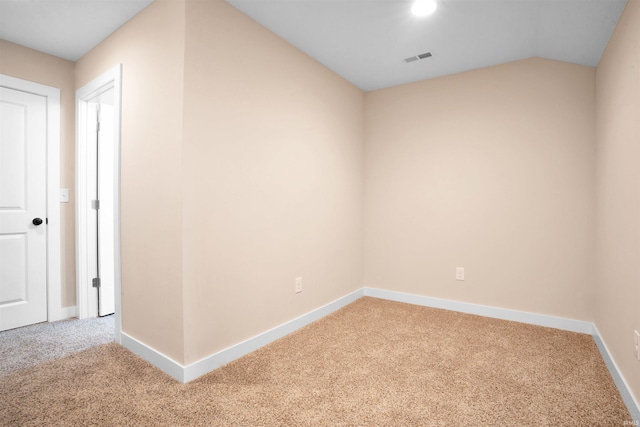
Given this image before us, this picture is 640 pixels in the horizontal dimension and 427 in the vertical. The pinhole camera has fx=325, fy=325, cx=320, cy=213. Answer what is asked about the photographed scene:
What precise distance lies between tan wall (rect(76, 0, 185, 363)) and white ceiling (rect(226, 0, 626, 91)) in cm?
59

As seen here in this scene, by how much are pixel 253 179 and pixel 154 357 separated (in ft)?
4.29

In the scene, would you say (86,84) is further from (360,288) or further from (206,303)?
(360,288)

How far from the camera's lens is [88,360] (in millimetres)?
2104

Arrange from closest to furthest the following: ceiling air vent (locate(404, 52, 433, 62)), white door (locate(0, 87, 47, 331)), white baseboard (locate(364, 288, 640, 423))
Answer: white baseboard (locate(364, 288, 640, 423)) → white door (locate(0, 87, 47, 331)) → ceiling air vent (locate(404, 52, 433, 62))

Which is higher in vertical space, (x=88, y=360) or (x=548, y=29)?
(x=548, y=29)

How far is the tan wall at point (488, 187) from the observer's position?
2.68 m

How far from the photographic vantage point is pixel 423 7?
2.09 meters

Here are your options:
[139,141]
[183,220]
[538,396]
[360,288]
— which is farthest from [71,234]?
[538,396]

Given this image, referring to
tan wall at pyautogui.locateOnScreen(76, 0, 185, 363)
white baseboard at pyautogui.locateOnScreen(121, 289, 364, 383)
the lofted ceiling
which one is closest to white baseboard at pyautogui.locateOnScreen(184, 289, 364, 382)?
white baseboard at pyautogui.locateOnScreen(121, 289, 364, 383)

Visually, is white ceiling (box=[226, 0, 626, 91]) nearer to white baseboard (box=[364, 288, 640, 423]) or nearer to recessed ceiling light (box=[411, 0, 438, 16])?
recessed ceiling light (box=[411, 0, 438, 16])

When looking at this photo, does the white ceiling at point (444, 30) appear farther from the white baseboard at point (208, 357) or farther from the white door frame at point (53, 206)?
the white baseboard at point (208, 357)

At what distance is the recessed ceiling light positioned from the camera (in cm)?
204

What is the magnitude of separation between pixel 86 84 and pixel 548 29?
3583 millimetres

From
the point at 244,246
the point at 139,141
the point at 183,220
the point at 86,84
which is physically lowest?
the point at 244,246
